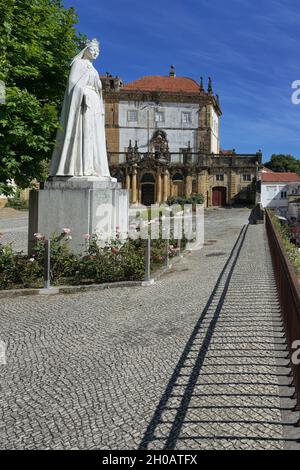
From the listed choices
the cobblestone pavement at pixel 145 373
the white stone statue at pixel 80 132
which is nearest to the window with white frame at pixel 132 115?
the white stone statue at pixel 80 132

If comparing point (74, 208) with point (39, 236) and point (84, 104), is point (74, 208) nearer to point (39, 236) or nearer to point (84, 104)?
point (39, 236)

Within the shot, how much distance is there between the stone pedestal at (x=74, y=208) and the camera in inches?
318

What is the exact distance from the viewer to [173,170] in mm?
51219

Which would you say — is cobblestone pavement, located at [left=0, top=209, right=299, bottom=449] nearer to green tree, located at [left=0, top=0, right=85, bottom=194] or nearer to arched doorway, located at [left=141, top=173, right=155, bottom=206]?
green tree, located at [left=0, top=0, right=85, bottom=194]

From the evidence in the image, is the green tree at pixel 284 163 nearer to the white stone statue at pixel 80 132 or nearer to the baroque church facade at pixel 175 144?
the baroque church facade at pixel 175 144

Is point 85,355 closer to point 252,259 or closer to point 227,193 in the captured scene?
point 252,259

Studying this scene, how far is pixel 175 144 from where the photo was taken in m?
52.9

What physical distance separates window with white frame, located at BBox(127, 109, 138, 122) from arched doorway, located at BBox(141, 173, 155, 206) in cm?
797

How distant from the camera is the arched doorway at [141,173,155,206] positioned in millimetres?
50062

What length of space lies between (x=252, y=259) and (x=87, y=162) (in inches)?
203

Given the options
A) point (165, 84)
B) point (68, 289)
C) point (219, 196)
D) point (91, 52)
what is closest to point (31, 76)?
point (91, 52)

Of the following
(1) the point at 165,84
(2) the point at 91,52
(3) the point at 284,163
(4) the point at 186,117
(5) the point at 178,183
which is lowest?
(2) the point at 91,52

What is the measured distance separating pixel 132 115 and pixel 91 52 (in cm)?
4517
